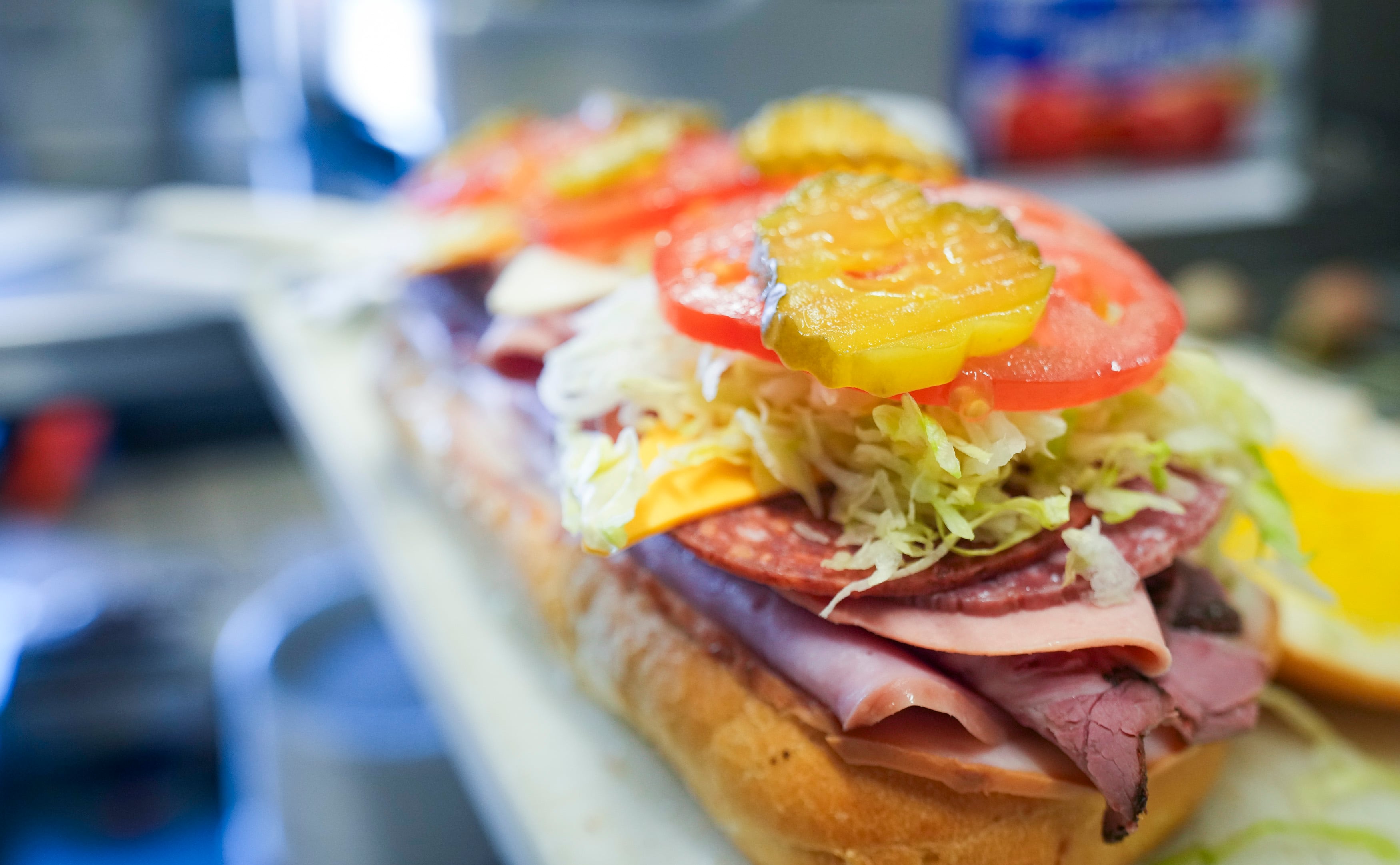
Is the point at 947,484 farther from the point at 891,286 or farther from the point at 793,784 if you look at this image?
the point at 793,784

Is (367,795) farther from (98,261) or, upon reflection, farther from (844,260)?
(98,261)

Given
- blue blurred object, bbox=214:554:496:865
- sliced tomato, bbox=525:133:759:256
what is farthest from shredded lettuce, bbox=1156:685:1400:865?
blue blurred object, bbox=214:554:496:865

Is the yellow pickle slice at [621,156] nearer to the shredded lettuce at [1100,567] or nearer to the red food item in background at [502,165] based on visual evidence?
the red food item in background at [502,165]

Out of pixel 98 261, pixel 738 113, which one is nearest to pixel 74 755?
pixel 98 261

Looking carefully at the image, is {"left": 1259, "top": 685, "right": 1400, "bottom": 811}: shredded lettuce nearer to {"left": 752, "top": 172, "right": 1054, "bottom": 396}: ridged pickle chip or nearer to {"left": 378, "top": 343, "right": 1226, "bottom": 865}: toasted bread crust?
{"left": 378, "top": 343, "right": 1226, "bottom": 865}: toasted bread crust

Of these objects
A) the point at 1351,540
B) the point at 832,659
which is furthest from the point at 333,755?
the point at 1351,540

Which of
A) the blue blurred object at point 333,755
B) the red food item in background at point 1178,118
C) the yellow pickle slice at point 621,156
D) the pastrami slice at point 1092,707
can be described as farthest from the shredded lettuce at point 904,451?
the red food item in background at point 1178,118
